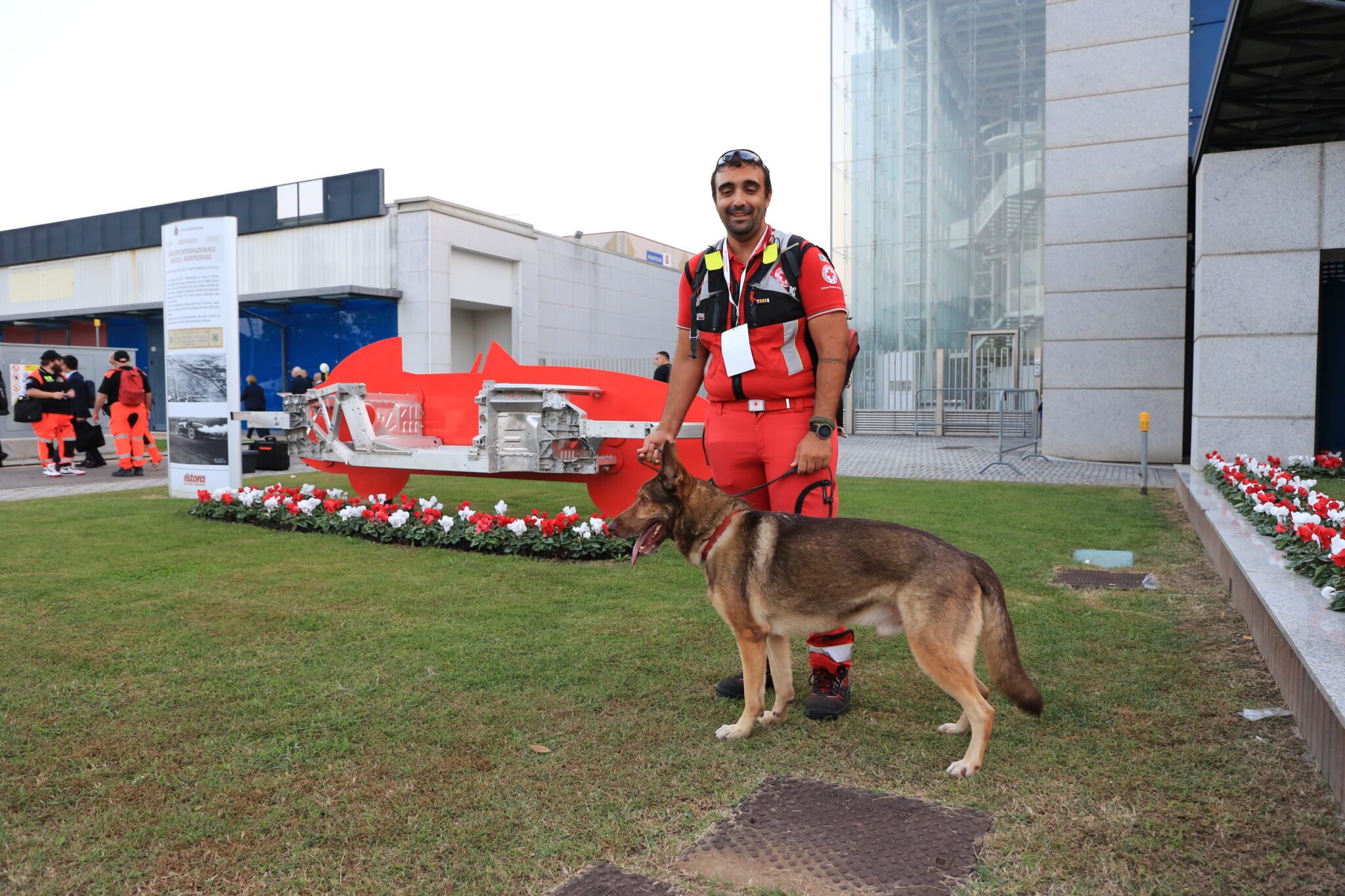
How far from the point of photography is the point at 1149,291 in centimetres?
1561

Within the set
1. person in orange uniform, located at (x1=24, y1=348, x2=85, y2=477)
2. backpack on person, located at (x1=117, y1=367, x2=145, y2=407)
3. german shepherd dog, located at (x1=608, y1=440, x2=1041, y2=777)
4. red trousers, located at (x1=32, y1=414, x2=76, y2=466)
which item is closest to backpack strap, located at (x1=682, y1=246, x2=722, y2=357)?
german shepherd dog, located at (x1=608, y1=440, x2=1041, y2=777)

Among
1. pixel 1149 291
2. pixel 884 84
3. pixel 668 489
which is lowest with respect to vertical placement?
pixel 668 489

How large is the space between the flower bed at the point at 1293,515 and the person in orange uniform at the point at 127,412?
1533 cm

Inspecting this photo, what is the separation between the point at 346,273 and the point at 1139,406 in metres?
21.6

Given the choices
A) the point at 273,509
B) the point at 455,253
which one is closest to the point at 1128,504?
the point at 273,509

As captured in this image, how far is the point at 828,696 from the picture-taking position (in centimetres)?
385

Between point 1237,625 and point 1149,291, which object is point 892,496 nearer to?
point 1237,625

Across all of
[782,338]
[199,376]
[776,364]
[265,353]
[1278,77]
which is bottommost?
[776,364]

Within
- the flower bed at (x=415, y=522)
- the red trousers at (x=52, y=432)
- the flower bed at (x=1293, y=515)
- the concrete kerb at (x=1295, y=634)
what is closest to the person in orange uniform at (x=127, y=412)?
the red trousers at (x=52, y=432)

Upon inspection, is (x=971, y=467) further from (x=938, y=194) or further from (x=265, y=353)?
(x=265, y=353)

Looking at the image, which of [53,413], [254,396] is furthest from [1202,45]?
[53,413]

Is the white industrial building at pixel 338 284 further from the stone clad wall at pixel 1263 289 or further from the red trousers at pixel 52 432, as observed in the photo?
the stone clad wall at pixel 1263 289

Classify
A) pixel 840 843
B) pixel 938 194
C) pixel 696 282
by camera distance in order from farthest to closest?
pixel 938 194 → pixel 696 282 → pixel 840 843

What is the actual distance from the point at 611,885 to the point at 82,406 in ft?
52.6
